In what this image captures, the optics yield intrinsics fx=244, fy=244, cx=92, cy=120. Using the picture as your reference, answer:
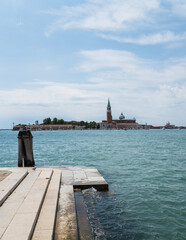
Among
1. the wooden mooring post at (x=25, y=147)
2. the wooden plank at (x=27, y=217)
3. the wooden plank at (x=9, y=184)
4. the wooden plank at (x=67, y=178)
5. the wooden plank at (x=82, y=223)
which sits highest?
the wooden mooring post at (x=25, y=147)

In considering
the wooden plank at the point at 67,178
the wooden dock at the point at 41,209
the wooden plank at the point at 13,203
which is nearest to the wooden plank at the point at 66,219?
the wooden dock at the point at 41,209

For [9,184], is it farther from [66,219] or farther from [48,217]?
[66,219]

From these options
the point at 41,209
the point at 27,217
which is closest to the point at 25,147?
the point at 41,209

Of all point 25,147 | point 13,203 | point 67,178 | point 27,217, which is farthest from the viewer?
point 25,147

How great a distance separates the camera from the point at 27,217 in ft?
15.4

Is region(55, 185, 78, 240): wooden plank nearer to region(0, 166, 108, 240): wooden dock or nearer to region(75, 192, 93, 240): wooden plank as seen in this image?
region(0, 166, 108, 240): wooden dock

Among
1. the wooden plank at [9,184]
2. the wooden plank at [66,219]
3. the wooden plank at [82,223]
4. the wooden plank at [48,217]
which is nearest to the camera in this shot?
the wooden plank at [48,217]

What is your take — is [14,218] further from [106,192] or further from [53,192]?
[106,192]

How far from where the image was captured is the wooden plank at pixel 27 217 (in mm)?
4009

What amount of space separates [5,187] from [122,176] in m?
7.48

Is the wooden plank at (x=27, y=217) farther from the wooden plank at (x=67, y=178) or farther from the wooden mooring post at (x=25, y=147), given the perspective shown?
the wooden mooring post at (x=25, y=147)

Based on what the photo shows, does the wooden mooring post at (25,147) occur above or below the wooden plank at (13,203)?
above

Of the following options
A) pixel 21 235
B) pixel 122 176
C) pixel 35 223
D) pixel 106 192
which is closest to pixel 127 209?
pixel 106 192

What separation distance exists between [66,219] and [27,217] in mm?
859
